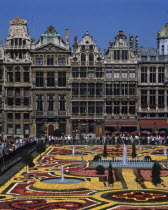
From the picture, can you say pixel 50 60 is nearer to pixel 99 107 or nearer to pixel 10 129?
pixel 99 107

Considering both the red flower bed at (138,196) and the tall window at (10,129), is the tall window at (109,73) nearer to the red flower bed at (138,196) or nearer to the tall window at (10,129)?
the tall window at (10,129)

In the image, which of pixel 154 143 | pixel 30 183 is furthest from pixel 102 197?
pixel 154 143

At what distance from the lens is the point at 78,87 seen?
3142 inches

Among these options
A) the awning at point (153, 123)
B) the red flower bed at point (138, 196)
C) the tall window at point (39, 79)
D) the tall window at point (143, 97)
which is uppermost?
the tall window at point (39, 79)

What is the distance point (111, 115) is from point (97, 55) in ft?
33.2

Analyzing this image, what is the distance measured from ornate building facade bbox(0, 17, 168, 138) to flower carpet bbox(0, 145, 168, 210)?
3403 cm

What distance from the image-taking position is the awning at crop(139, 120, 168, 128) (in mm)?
76812

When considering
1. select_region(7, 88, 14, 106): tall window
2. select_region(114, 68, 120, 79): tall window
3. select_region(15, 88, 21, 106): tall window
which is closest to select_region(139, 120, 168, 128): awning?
select_region(114, 68, 120, 79): tall window

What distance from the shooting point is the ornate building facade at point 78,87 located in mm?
79375

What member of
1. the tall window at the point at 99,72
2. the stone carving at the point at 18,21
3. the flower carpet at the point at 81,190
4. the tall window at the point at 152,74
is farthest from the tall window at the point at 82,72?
the flower carpet at the point at 81,190

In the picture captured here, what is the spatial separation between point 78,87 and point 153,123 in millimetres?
13529

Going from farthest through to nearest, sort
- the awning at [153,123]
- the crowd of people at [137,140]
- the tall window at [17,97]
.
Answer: the tall window at [17,97]
the awning at [153,123]
the crowd of people at [137,140]

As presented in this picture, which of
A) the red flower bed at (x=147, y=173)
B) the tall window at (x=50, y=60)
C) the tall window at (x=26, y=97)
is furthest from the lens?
the tall window at (x=26, y=97)

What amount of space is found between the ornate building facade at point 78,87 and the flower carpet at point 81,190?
1340 inches
